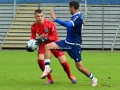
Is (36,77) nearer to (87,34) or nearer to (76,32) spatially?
(76,32)

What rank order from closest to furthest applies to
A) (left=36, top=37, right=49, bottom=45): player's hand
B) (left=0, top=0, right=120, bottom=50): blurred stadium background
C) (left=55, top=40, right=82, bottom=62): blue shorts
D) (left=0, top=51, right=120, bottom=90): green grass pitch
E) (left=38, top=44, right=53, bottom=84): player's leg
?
(left=0, top=51, right=120, bottom=90): green grass pitch < (left=55, top=40, right=82, bottom=62): blue shorts < (left=36, top=37, right=49, bottom=45): player's hand < (left=38, top=44, right=53, bottom=84): player's leg < (left=0, top=0, right=120, bottom=50): blurred stadium background

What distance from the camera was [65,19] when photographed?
1182 inches

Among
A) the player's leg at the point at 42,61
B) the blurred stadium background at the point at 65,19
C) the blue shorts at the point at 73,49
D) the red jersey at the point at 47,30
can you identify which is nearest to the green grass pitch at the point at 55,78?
the player's leg at the point at 42,61

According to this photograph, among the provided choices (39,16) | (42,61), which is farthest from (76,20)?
(42,61)

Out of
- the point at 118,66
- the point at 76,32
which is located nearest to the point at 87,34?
the point at 118,66

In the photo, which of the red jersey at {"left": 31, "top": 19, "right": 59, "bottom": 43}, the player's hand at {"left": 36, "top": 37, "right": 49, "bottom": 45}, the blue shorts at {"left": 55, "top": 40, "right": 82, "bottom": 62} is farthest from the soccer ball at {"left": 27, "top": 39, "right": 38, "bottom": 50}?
the blue shorts at {"left": 55, "top": 40, "right": 82, "bottom": 62}

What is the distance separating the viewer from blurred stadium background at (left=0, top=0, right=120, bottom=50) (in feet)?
94.2

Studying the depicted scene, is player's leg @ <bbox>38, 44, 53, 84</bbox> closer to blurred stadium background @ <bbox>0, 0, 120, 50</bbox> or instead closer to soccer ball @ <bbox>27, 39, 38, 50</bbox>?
soccer ball @ <bbox>27, 39, 38, 50</bbox>

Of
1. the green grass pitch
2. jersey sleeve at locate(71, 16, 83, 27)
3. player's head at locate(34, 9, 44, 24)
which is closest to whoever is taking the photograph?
jersey sleeve at locate(71, 16, 83, 27)

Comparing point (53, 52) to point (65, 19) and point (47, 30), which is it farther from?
point (65, 19)

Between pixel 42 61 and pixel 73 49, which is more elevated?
pixel 73 49

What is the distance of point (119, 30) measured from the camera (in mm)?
29078

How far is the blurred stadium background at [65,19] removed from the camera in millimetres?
28703

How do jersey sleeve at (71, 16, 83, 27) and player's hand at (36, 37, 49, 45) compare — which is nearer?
jersey sleeve at (71, 16, 83, 27)
